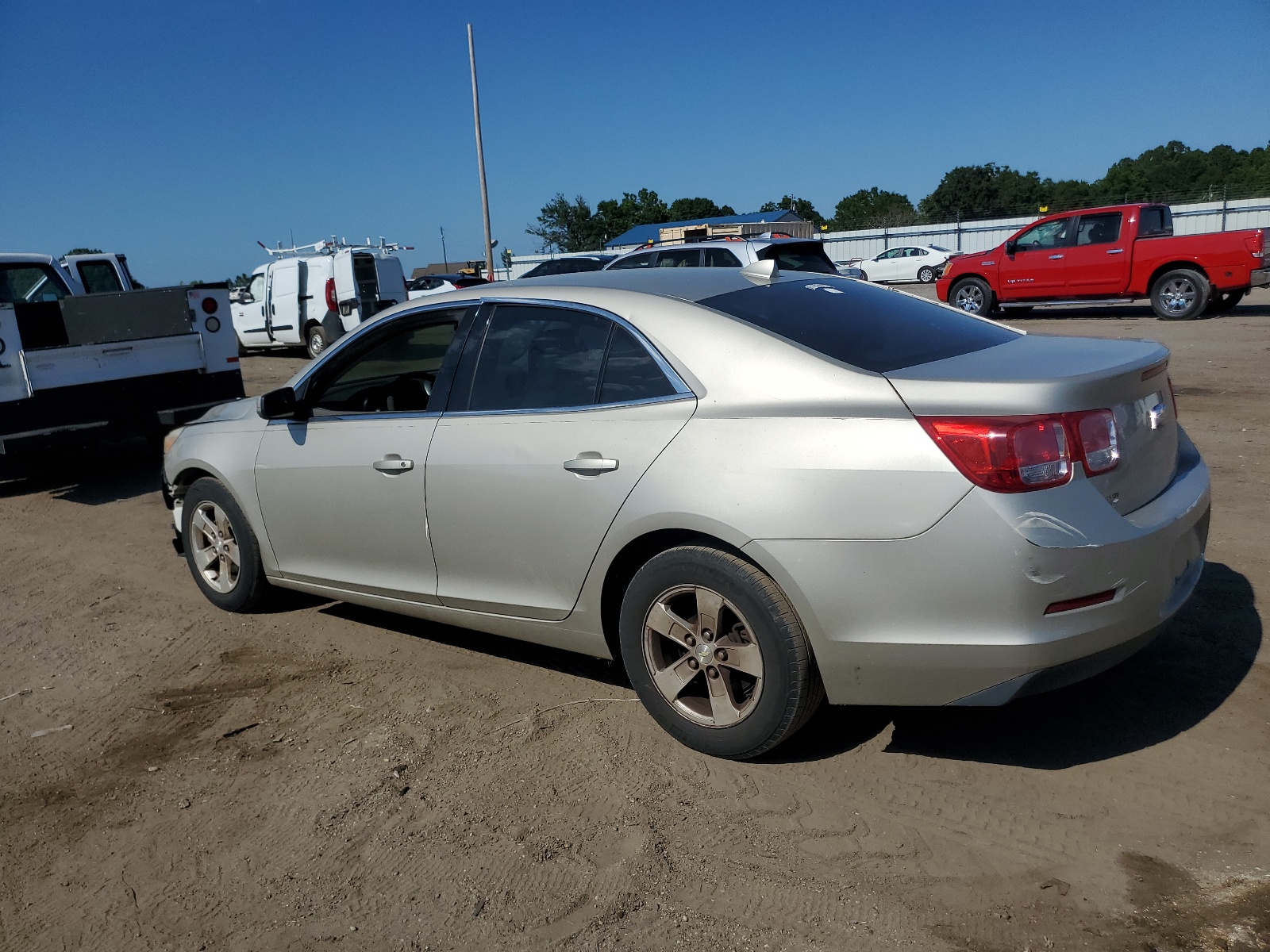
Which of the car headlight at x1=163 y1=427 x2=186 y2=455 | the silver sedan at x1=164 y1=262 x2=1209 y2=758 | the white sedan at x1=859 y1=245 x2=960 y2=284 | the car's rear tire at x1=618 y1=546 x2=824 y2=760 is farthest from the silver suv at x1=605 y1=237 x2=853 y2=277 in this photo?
the white sedan at x1=859 y1=245 x2=960 y2=284

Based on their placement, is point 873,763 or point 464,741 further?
point 464,741

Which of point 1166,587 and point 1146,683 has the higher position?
point 1166,587

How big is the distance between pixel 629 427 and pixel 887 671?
1.16m

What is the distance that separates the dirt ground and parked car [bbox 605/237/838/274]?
8951 mm

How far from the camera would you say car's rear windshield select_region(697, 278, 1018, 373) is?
336 centimetres

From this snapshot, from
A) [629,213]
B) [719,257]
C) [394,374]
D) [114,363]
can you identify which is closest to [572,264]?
[719,257]

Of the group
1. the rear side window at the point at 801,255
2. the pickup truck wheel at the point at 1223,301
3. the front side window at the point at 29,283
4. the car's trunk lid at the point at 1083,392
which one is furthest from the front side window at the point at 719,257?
the car's trunk lid at the point at 1083,392

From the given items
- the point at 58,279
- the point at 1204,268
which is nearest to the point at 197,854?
the point at 58,279

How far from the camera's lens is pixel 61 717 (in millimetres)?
4184

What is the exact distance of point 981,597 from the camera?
111 inches

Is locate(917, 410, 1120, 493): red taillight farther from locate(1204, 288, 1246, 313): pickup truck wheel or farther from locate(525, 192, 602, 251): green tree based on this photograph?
locate(525, 192, 602, 251): green tree

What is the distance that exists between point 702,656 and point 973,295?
1673 centimetres

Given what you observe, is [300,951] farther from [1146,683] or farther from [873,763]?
[1146,683]

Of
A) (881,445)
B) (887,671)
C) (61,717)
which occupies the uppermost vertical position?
(881,445)
